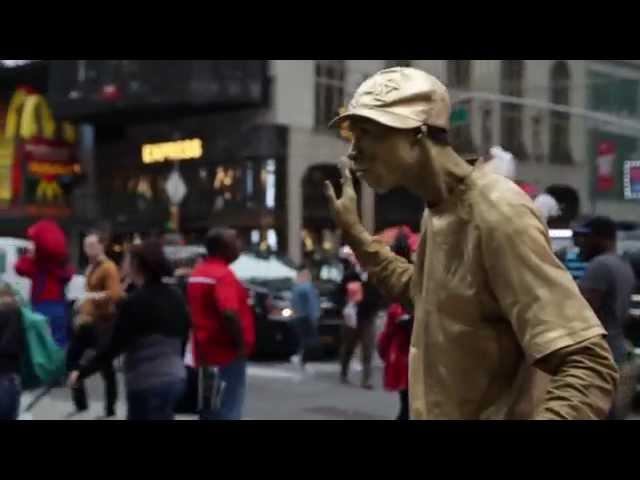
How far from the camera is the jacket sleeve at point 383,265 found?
2666 millimetres

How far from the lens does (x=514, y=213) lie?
207cm

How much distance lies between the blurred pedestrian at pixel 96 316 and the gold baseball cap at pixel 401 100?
7.68m

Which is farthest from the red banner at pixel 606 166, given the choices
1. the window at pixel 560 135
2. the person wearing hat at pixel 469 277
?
the person wearing hat at pixel 469 277

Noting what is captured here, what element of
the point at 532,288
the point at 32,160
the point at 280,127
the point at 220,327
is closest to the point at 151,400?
the point at 220,327

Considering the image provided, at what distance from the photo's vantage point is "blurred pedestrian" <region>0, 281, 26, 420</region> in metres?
6.03

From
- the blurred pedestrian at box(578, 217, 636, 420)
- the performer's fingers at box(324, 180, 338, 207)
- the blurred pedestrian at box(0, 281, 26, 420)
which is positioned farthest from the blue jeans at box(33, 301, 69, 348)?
the performer's fingers at box(324, 180, 338, 207)

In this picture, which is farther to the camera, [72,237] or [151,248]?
[72,237]

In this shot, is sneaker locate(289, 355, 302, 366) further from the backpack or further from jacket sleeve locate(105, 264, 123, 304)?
the backpack

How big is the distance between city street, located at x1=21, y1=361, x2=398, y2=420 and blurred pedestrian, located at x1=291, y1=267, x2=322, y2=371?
271 mm
